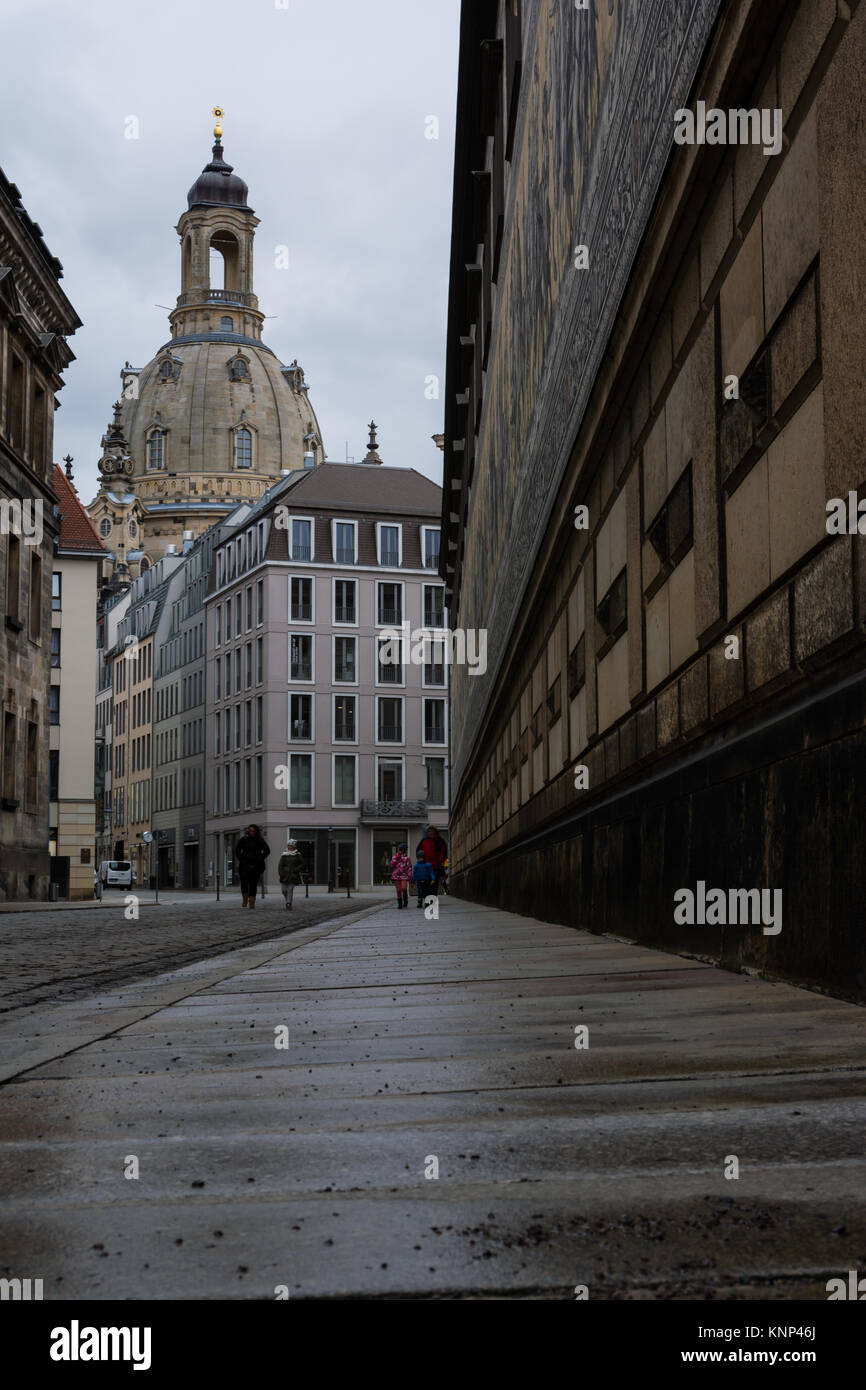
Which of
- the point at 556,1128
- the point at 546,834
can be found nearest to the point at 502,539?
the point at 546,834

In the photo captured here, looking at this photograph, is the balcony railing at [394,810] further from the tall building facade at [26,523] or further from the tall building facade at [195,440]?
the tall building facade at [195,440]

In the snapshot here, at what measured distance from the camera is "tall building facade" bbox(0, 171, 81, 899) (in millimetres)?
35594

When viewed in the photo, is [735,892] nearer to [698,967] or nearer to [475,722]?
[698,967]

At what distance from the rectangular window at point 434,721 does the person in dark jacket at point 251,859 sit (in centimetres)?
4936

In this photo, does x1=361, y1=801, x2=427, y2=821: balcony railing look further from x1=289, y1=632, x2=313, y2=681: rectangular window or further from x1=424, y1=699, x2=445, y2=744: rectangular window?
x1=289, y1=632, x2=313, y2=681: rectangular window

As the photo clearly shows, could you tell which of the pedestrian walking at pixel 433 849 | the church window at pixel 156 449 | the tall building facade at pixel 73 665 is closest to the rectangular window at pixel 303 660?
the tall building facade at pixel 73 665

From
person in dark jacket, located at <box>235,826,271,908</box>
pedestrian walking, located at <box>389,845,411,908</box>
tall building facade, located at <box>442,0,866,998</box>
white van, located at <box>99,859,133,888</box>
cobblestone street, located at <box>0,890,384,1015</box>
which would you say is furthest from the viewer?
white van, located at <box>99,859,133,888</box>

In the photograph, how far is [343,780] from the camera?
3236 inches

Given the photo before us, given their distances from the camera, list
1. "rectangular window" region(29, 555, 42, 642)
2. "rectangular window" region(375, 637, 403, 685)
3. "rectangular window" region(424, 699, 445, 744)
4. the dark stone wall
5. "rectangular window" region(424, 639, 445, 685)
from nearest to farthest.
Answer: the dark stone wall
"rectangular window" region(29, 555, 42, 642)
"rectangular window" region(375, 637, 403, 685)
"rectangular window" region(424, 699, 445, 744)
"rectangular window" region(424, 639, 445, 685)

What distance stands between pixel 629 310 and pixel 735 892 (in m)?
3.65

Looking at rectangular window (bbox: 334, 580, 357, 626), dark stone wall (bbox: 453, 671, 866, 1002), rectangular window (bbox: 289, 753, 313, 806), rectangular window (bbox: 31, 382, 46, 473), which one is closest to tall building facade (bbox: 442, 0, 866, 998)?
dark stone wall (bbox: 453, 671, 866, 1002)

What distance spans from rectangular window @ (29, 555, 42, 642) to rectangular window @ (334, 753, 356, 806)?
4284 cm

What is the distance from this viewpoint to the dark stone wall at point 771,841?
4.43 meters

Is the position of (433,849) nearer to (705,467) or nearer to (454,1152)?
(705,467)
